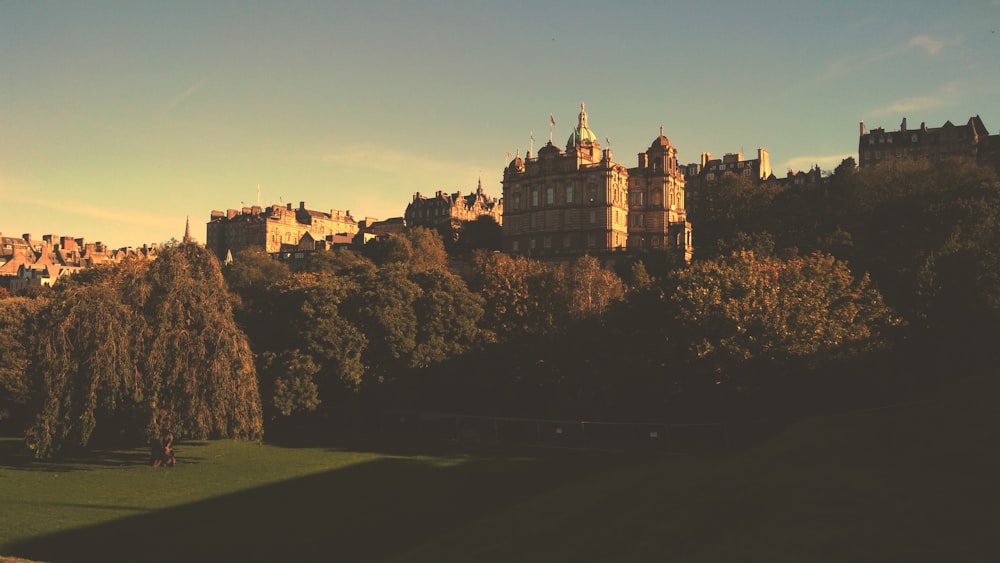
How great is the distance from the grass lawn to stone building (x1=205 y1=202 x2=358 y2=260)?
5026 inches

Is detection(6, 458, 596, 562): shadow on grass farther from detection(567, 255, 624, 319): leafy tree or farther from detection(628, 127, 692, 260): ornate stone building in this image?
detection(628, 127, 692, 260): ornate stone building

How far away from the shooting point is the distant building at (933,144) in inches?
4614

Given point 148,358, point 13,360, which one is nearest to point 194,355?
point 148,358

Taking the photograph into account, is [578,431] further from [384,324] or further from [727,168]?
[727,168]

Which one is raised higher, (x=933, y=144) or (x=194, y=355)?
(x=933, y=144)

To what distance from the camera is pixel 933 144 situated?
123438mm

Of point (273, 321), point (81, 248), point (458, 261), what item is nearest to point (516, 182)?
point (458, 261)

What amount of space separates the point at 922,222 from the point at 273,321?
4865 cm

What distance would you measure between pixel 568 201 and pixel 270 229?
8683cm

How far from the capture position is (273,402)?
44281mm

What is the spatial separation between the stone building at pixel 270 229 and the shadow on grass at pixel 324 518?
130036 mm

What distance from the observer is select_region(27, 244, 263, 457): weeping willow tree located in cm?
3503

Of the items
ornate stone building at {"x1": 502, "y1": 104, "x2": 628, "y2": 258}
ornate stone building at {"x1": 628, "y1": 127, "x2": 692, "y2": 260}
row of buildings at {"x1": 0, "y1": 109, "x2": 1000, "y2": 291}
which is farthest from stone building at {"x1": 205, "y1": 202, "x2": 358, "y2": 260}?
ornate stone building at {"x1": 628, "y1": 127, "x2": 692, "y2": 260}

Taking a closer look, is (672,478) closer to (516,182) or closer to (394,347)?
(394,347)
